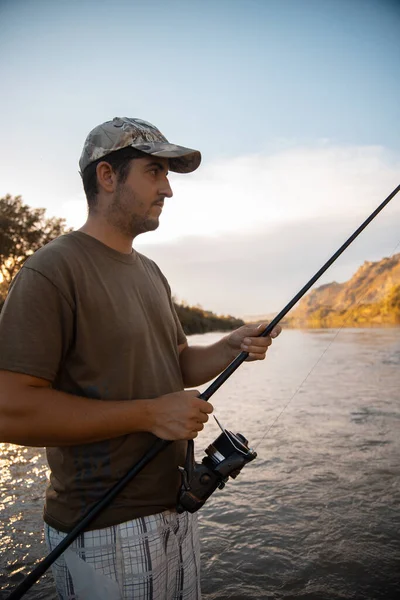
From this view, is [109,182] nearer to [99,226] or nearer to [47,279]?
[99,226]

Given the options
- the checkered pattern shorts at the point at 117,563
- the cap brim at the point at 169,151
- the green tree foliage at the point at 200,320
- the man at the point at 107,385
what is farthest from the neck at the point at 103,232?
the green tree foliage at the point at 200,320

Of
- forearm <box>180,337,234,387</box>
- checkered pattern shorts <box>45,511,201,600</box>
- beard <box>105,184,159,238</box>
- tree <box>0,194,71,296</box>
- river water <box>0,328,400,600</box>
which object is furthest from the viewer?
tree <box>0,194,71,296</box>

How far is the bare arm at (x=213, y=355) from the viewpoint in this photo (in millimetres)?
2061

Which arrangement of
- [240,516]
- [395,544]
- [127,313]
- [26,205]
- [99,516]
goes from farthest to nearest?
[26,205]
[240,516]
[395,544]
[127,313]
[99,516]

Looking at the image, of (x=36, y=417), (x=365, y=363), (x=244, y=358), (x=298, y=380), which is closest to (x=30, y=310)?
(x=36, y=417)

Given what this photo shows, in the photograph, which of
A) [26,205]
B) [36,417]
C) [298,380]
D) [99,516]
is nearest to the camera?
[36,417]

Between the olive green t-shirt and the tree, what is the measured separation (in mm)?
24709

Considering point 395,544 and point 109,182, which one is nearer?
point 109,182

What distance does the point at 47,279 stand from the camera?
1.49 m

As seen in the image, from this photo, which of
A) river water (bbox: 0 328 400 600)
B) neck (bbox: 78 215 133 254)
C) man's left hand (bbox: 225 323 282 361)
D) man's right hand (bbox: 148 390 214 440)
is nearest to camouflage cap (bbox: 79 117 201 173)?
neck (bbox: 78 215 133 254)

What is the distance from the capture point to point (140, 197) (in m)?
1.79

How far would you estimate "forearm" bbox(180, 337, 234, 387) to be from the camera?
85.0 inches

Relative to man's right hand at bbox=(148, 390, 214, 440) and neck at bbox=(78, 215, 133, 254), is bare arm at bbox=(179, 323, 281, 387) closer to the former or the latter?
man's right hand at bbox=(148, 390, 214, 440)

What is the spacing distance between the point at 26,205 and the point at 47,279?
26376 mm
